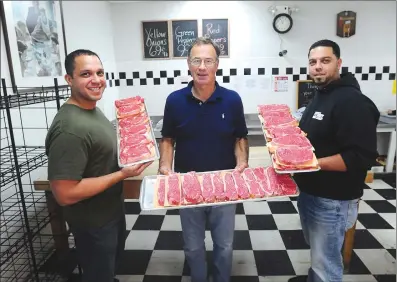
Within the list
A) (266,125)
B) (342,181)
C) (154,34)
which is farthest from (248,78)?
(342,181)

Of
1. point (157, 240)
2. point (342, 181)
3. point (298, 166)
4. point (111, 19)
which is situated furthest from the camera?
point (111, 19)

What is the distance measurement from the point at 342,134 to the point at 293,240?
1.57 m

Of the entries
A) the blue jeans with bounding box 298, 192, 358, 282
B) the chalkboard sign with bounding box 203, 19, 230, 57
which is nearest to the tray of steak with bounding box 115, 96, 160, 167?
the blue jeans with bounding box 298, 192, 358, 282

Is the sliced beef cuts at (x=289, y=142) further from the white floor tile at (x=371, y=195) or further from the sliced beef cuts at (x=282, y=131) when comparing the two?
the white floor tile at (x=371, y=195)

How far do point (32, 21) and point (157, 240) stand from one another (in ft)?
7.34

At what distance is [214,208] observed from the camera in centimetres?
182

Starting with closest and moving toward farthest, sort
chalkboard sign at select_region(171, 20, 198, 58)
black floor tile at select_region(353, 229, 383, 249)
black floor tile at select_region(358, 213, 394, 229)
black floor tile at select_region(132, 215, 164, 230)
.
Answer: black floor tile at select_region(353, 229, 383, 249) < black floor tile at select_region(358, 213, 394, 229) < black floor tile at select_region(132, 215, 164, 230) < chalkboard sign at select_region(171, 20, 198, 58)

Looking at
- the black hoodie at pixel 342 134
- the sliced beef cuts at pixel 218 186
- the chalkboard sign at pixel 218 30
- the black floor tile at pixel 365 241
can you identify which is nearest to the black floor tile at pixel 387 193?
the black floor tile at pixel 365 241

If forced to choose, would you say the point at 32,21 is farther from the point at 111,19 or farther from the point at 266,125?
the point at 266,125

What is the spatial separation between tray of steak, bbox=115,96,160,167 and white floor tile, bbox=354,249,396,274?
206 cm

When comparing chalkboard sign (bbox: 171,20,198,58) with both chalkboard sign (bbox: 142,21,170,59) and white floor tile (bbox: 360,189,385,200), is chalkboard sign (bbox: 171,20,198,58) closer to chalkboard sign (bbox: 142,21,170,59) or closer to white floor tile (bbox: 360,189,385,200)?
chalkboard sign (bbox: 142,21,170,59)

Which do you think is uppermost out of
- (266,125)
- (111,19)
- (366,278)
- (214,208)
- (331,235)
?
(111,19)

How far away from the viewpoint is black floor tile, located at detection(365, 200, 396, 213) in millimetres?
3300

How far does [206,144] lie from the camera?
1.80 meters
